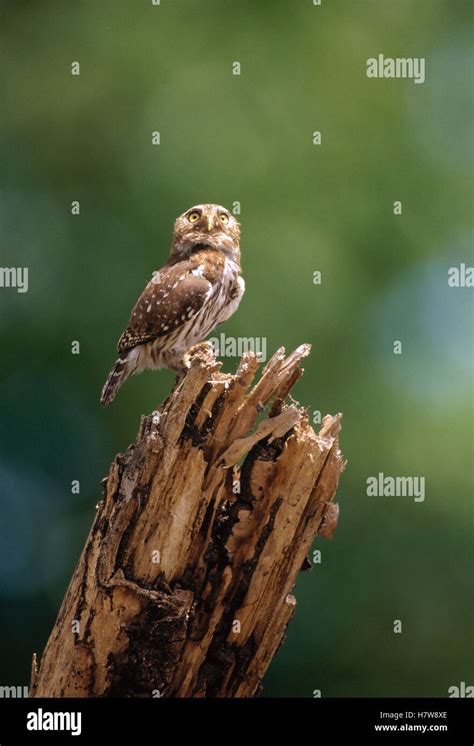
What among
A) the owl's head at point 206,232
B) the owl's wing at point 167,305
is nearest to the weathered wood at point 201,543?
the owl's wing at point 167,305

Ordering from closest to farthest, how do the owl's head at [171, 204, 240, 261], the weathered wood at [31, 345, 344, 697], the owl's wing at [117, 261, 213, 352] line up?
the weathered wood at [31, 345, 344, 697], the owl's wing at [117, 261, 213, 352], the owl's head at [171, 204, 240, 261]

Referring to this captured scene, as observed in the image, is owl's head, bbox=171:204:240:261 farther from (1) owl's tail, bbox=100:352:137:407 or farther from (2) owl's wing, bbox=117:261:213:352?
(1) owl's tail, bbox=100:352:137:407

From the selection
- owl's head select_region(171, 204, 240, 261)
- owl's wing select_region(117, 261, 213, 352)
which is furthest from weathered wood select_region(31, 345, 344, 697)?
owl's head select_region(171, 204, 240, 261)

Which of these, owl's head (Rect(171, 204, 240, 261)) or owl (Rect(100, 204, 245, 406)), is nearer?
owl (Rect(100, 204, 245, 406))

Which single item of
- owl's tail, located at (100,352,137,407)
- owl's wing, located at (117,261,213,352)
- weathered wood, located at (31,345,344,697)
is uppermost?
owl's wing, located at (117,261,213,352)

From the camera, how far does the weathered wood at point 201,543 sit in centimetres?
452

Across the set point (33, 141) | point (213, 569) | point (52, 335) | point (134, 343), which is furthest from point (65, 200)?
point (213, 569)

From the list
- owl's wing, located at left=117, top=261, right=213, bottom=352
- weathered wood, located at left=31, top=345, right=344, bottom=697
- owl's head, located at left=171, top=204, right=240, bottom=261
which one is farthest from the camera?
owl's head, located at left=171, top=204, right=240, bottom=261

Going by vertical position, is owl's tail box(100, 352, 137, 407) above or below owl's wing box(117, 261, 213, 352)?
below

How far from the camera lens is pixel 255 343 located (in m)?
7.35

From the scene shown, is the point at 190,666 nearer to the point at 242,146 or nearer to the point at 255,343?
the point at 255,343

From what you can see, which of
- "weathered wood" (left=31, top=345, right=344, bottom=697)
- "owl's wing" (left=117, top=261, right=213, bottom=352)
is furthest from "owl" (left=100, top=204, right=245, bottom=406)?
"weathered wood" (left=31, top=345, right=344, bottom=697)

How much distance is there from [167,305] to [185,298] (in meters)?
0.11

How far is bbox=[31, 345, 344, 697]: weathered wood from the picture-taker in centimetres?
452
